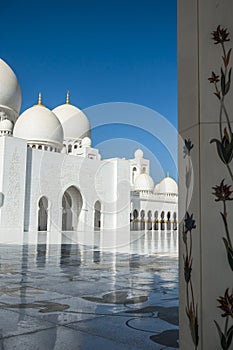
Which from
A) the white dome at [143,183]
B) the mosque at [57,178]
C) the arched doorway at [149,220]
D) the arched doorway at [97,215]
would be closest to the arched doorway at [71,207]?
the mosque at [57,178]

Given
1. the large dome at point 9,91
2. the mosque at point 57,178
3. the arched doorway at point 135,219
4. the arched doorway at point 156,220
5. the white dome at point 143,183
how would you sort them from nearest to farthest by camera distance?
1. the mosque at point 57,178
2. the large dome at point 9,91
3. the arched doorway at point 135,219
4. the arched doorway at point 156,220
5. the white dome at point 143,183

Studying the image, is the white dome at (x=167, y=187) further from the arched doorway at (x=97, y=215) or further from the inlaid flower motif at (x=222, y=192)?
the inlaid flower motif at (x=222, y=192)

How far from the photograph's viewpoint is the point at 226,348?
1188mm

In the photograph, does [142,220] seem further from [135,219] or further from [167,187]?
[167,187]

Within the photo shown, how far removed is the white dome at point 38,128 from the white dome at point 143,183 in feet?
30.5

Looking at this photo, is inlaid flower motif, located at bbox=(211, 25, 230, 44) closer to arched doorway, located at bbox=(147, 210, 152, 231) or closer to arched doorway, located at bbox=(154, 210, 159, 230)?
arched doorway, located at bbox=(147, 210, 152, 231)

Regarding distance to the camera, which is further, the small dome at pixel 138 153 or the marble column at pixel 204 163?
the small dome at pixel 138 153

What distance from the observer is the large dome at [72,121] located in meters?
25.4

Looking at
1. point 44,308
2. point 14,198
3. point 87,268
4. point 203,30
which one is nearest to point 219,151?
point 203,30

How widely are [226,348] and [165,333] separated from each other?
0.60 metres

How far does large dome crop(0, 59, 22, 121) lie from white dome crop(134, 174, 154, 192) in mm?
10893

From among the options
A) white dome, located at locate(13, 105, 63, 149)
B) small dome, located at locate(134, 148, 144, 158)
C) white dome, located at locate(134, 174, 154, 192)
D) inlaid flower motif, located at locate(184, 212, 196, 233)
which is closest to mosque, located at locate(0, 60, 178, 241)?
white dome, located at locate(13, 105, 63, 149)

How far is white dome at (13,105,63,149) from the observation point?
68.8 ft

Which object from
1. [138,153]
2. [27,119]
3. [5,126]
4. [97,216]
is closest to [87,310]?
[5,126]
